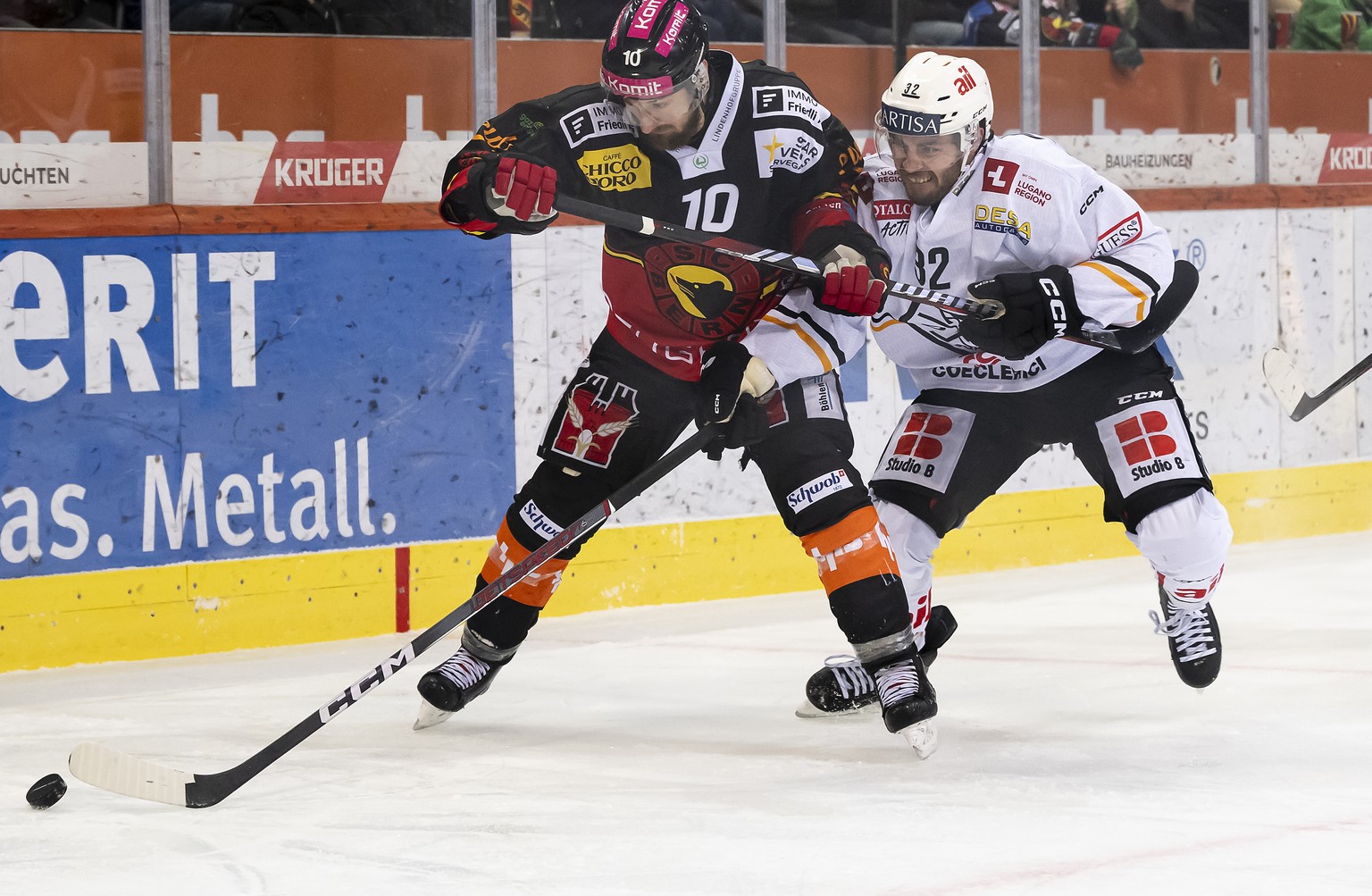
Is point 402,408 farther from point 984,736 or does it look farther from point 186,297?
point 984,736

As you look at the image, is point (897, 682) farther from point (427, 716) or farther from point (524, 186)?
point (524, 186)

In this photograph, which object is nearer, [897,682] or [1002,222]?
[897,682]

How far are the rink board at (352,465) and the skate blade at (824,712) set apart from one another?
135cm

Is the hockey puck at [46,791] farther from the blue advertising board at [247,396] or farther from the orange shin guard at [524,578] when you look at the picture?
the blue advertising board at [247,396]

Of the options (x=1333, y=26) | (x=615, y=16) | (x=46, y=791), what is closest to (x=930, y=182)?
(x=46, y=791)

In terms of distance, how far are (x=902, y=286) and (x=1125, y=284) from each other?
1.26 ft

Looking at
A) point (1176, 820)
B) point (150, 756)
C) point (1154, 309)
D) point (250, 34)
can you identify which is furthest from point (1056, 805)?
point (250, 34)

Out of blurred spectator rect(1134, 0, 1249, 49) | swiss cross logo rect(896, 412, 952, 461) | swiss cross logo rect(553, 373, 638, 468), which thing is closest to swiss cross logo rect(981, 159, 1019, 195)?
swiss cross logo rect(896, 412, 952, 461)

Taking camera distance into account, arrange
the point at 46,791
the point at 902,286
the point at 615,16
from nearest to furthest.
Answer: the point at 46,791
the point at 902,286
the point at 615,16

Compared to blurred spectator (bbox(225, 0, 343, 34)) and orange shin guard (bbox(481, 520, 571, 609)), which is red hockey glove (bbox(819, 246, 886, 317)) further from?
blurred spectator (bbox(225, 0, 343, 34))

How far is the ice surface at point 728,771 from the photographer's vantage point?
96.3 inches

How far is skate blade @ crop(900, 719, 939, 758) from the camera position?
3.05m

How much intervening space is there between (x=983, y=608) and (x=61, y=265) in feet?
8.03

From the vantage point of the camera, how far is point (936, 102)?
305 centimetres
